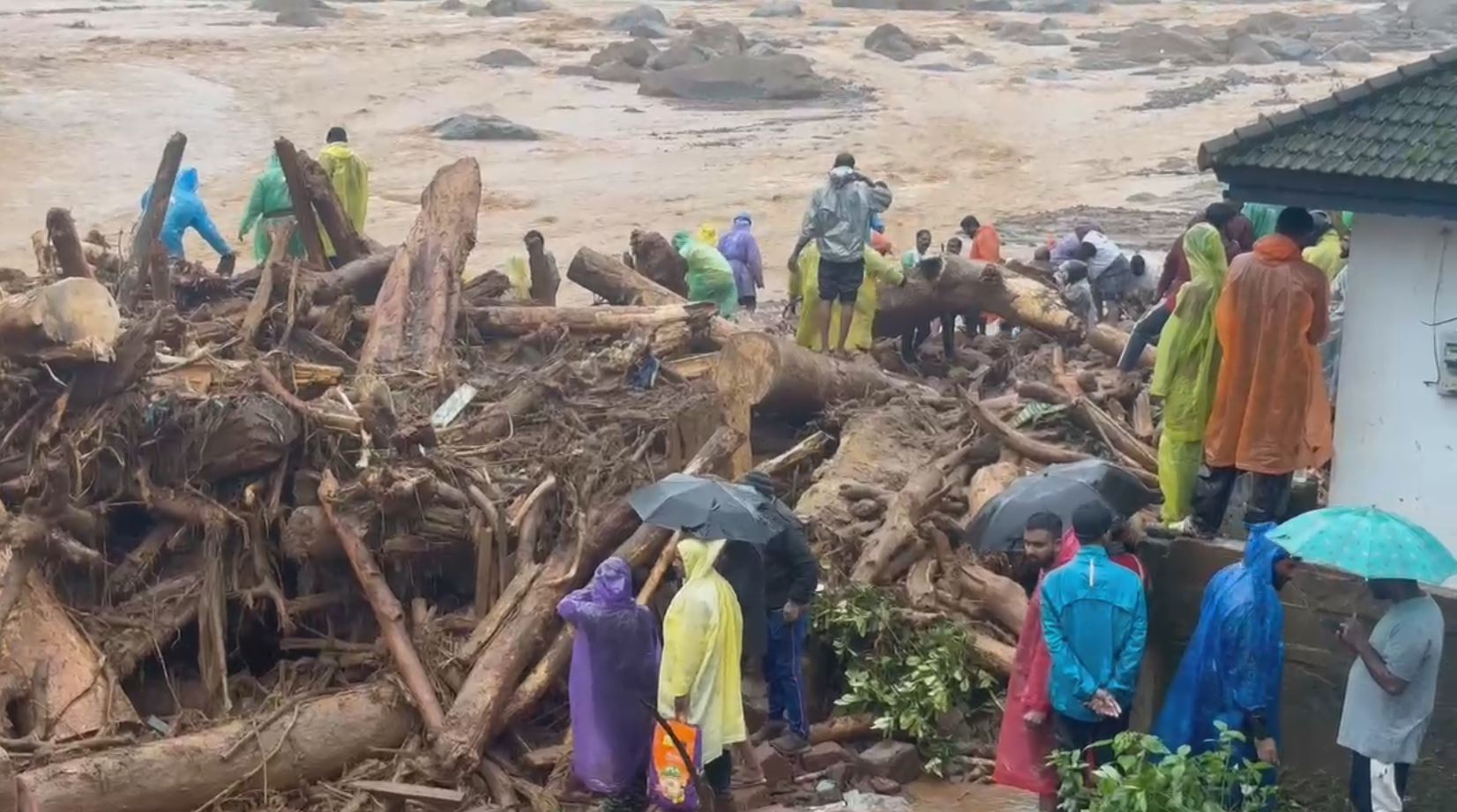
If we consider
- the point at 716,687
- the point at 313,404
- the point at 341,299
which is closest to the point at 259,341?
the point at 341,299

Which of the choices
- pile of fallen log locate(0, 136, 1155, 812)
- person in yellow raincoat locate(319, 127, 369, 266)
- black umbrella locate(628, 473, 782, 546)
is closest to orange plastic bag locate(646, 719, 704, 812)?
pile of fallen log locate(0, 136, 1155, 812)

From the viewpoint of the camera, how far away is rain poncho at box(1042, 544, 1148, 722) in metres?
7.39

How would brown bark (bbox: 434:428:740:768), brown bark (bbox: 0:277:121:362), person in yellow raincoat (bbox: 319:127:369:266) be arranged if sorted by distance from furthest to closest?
person in yellow raincoat (bbox: 319:127:369:266), brown bark (bbox: 0:277:121:362), brown bark (bbox: 434:428:740:768)

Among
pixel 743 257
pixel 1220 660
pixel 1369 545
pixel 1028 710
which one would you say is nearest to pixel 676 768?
pixel 1028 710

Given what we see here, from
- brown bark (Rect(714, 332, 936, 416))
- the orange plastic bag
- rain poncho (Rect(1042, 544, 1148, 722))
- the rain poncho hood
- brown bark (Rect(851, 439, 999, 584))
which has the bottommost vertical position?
the orange plastic bag

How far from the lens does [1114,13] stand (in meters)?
60.2

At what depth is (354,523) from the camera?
31.1 ft

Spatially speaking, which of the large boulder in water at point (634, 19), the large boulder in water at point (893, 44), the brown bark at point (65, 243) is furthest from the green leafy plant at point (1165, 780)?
the large boulder in water at point (634, 19)

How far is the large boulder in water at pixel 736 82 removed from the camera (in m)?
39.9

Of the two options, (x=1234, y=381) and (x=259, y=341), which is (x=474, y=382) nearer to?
(x=259, y=341)

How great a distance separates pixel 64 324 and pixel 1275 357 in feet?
19.6

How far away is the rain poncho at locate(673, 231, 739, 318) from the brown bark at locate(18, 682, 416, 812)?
25.3 feet

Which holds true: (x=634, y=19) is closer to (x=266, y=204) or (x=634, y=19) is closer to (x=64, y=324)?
(x=266, y=204)

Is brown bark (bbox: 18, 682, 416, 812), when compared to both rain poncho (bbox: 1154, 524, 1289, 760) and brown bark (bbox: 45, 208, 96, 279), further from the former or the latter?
brown bark (bbox: 45, 208, 96, 279)
